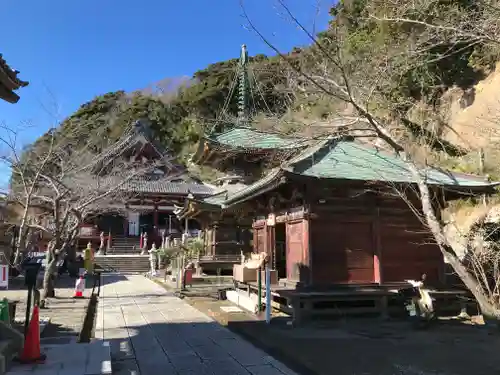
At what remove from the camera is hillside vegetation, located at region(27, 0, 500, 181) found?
6895 millimetres

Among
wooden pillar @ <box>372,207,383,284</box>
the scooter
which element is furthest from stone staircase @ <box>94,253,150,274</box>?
the scooter

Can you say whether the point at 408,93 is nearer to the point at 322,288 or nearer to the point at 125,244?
→ the point at 322,288

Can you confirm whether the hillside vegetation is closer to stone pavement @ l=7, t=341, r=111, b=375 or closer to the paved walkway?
the paved walkway

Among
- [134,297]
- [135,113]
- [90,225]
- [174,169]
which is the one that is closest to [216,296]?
[134,297]

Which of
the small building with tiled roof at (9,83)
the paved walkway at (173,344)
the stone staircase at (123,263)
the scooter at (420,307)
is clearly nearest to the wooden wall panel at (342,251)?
the scooter at (420,307)

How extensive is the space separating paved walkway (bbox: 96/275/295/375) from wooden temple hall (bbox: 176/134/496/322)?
7.07 feet

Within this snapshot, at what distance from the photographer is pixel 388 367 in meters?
5.94

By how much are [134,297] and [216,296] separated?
283cm

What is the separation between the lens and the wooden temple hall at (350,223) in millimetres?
9742

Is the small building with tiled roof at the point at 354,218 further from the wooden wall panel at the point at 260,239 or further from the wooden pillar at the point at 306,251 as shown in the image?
the wooden wall panel at the point at 260,239

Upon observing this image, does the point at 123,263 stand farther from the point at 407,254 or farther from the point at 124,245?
the point at 407,254

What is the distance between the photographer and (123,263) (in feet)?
102

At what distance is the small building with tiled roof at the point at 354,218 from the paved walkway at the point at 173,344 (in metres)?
2.77

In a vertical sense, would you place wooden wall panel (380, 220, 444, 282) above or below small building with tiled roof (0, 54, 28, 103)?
below
